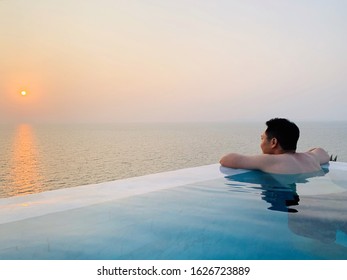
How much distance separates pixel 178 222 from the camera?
6.41 ft

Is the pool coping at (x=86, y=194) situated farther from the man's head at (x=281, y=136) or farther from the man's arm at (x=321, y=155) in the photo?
the man's arm at (x=321, y=155)

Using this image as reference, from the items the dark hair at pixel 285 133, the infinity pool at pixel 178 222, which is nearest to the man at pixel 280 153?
the dark hair at pixel 285 133

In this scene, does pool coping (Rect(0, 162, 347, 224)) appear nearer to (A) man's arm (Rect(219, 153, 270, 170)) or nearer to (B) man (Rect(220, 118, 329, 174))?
(A) man's arm (Rect(219, 153, 270, 170))

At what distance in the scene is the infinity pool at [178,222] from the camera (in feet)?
4.96

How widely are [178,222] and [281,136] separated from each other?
2056mm

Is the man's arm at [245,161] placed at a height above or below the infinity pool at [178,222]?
above

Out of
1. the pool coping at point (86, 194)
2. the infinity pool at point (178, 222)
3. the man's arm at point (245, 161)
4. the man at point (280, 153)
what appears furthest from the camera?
the man's arm at point (245, 161)

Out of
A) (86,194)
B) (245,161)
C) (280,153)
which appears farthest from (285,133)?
(86,194)

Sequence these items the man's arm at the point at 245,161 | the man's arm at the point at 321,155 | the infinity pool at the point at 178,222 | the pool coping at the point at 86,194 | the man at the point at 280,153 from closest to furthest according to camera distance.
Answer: the infinity pool at the point at 178,222
the pool coping at the point at 86,194
the man at the point at 280,153
the man's arm at the point at 245,161
the man's arm at the point at 321,155

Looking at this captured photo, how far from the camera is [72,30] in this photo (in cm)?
3350

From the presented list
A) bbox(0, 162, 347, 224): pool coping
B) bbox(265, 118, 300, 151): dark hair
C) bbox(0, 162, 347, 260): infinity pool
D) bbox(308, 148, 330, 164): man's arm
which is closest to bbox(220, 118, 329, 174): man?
bbox(265, 118, 300, 151): dark hair

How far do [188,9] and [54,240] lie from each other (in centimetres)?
2296

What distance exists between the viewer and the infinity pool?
1513 mm
